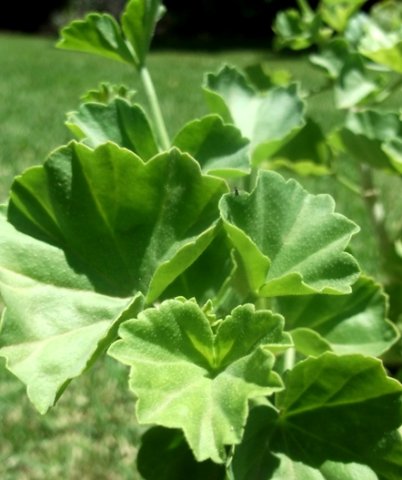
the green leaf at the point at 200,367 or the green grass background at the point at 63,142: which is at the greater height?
the green leaf at the point at 200,367

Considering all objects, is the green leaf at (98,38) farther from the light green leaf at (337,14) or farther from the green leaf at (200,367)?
the light green leaf at (337,14)

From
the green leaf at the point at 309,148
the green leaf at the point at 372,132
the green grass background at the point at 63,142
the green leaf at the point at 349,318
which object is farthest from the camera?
the green grass background at the point at 63,142

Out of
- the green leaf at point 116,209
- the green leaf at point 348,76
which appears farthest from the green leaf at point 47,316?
the green leaf at point 348,76

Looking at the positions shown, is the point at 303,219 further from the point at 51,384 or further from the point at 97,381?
the point at 97,381

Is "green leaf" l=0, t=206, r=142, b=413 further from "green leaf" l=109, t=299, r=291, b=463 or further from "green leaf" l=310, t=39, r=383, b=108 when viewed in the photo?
"green leaf" l=310, t=39, r=383, b=108

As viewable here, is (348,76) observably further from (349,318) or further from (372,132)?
(349,318)
